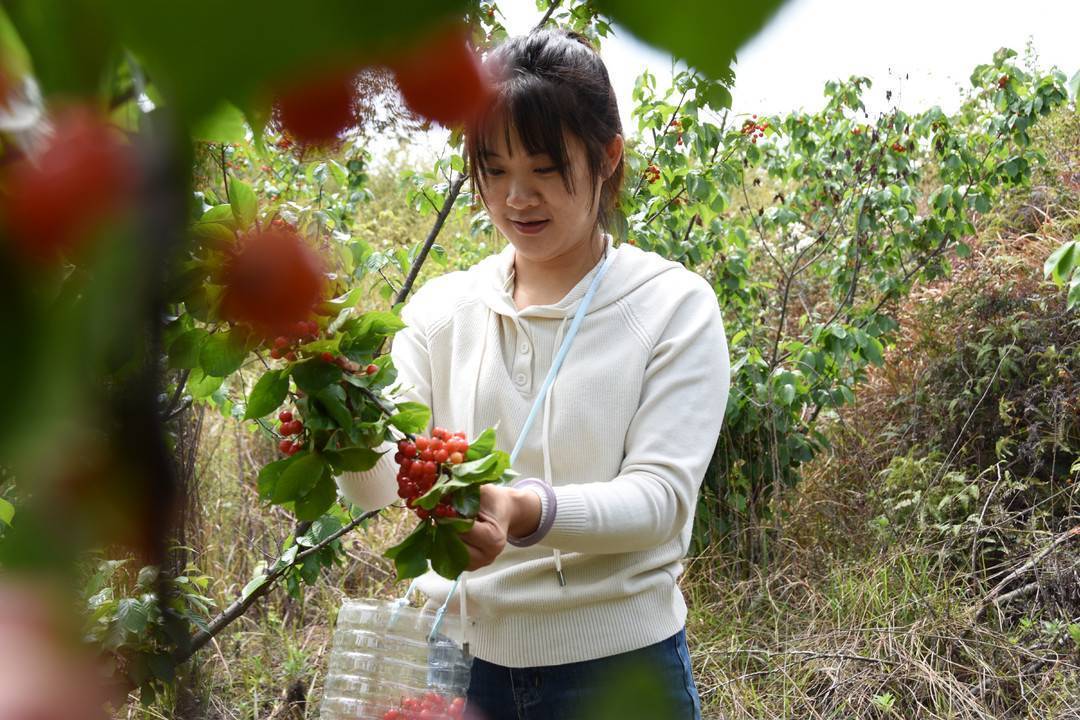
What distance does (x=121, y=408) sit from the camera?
0.16 meters

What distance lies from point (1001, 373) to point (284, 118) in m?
3.49

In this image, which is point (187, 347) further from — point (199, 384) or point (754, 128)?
point (754, 128)

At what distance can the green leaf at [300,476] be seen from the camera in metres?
0.88

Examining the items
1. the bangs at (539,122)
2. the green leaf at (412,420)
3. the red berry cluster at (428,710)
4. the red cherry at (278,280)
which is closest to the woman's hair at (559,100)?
the bangs at (539,122)

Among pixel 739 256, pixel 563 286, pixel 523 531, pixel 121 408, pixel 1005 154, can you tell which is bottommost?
pixel 523 531

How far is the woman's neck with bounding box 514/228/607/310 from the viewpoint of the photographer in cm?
146

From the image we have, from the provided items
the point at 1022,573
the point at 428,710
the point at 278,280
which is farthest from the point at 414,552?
the point at 1022,573

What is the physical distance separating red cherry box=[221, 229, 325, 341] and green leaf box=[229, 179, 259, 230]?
0.42 meters

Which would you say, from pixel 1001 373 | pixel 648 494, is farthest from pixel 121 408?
pixel 1001 373

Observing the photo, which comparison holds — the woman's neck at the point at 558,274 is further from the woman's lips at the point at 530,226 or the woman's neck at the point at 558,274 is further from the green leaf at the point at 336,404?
the green leaf at the point at 336,404

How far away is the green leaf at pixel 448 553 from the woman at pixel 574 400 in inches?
13.3

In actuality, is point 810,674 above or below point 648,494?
below

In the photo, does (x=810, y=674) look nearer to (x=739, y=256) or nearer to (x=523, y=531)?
(x=739, y=256)

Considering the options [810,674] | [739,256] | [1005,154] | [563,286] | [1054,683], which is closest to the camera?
[563,286]
